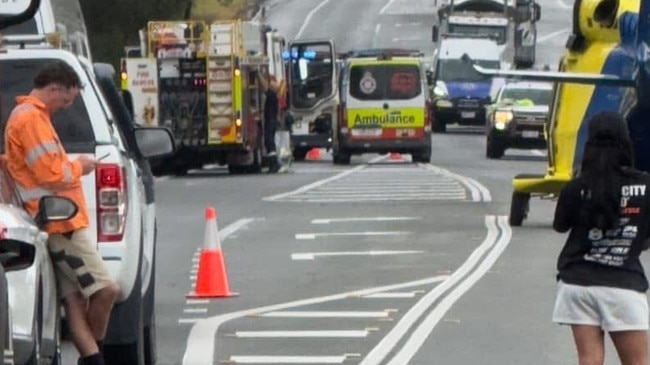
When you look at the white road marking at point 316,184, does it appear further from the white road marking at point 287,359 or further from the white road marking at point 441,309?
the white road marking at point 287,359

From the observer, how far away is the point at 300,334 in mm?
15055

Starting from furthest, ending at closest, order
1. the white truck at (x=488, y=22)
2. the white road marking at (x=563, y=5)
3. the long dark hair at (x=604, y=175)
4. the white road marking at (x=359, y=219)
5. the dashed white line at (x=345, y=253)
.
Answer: the white road marking at (x=563, y=5), the white truck at (x=488, y=22), the white road marking at (x=359, y=219), the dashed white line at (x=345, y=253), the long dark hair at (x=604, y=175)

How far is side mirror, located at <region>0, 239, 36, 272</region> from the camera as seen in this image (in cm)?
865

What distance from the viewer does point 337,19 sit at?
324 feet

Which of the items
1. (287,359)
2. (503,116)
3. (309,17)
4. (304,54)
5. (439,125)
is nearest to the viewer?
(287,359)

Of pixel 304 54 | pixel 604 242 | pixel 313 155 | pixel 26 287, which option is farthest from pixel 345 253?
pixel 304 54

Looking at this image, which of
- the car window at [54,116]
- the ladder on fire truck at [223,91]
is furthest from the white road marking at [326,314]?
the ladder on fire truck at [223,91]

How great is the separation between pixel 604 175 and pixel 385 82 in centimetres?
3701

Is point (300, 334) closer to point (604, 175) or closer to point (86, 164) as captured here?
point (86, 164)

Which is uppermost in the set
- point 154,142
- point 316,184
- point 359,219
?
point 154,142

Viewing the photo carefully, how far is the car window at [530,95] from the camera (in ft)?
156

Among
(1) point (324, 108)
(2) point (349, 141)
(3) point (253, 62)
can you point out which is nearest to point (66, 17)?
(3) point (253, 62)

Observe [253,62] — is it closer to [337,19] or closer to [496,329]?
[496,329]

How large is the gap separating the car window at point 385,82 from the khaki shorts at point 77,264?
35887mm
